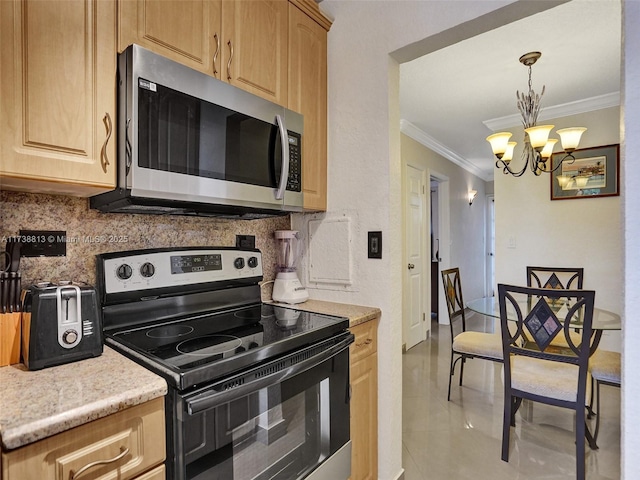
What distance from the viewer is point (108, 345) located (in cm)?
113

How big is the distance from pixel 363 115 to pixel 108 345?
4.83 feet

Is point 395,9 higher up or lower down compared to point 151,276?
higher up

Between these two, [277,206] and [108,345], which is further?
[277,206]

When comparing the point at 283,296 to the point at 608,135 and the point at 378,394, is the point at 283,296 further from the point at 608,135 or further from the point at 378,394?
the point at 608,135

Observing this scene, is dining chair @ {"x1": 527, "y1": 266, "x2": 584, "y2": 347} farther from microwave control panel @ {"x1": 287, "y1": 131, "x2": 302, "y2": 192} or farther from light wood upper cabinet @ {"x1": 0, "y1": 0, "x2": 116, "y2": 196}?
light wood upper cabinet @ {"x1": 0, "y1": 0, "x2": 116, "y2": 196}

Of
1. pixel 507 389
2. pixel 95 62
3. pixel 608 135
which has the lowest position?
pixel 507 389

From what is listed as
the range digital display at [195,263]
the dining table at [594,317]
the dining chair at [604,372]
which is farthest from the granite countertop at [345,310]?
the dining chair at [604,372]

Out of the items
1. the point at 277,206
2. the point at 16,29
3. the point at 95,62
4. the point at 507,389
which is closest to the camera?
the point at 16,29

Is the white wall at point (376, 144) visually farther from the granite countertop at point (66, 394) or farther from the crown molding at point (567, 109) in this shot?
the crown molding at point (567, 109)

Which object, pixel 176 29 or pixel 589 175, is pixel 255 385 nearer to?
pixel 176 29

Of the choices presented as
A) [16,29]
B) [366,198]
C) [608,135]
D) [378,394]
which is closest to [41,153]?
[16,29]

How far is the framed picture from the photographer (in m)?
3.20

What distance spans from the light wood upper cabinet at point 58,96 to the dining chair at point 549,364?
197 cm

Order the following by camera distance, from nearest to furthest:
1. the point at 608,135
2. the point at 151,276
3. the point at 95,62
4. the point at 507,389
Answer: the point at 95,62 → the point at 151,276 → the point at 507,389 → the point at 608,135
